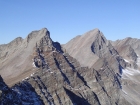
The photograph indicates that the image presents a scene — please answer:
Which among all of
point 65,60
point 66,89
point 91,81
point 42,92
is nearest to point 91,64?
point 91,81

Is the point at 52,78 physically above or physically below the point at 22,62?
below

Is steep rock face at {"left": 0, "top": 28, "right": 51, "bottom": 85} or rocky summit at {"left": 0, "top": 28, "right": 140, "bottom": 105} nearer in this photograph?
rocky summit at {"left": 0, "top": 28, "right": 140, "bottom": 105}

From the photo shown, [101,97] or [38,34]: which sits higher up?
[38,34]

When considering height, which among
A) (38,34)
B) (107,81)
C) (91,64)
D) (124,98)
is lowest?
(124,98)

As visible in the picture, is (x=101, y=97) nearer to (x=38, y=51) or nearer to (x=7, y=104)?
(x=38, y=51)

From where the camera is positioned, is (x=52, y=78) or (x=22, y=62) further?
(x=22, y=62)

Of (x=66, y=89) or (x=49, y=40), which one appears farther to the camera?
(x=49, y=40)

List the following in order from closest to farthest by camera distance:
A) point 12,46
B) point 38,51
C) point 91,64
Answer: point 38,51, point 12,46, point 91,64

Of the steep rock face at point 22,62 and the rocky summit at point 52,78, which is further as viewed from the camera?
the steep rock face at point 22,62

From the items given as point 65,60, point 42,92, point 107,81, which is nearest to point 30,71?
point 42,92

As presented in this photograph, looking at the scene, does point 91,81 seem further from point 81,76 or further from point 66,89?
point 66,89

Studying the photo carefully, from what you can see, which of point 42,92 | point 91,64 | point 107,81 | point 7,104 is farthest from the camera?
point 91,64
